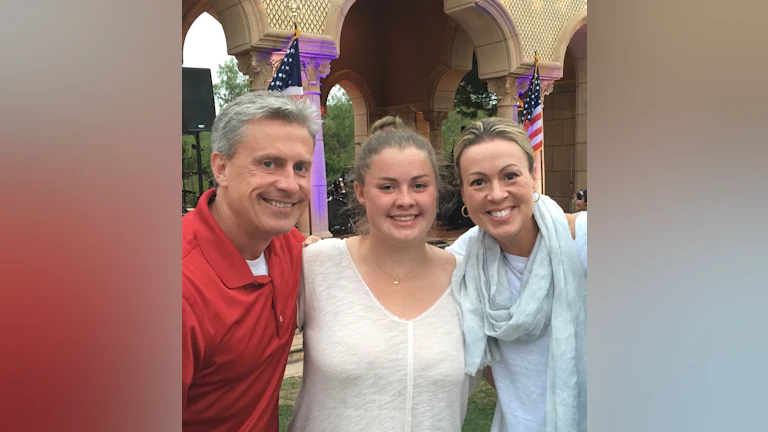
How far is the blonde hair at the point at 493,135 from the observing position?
75.2 inches

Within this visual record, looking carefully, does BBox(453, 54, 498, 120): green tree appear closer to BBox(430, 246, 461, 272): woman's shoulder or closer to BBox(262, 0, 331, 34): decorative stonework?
BBox(262, 0, 331, 34): decorative stonework

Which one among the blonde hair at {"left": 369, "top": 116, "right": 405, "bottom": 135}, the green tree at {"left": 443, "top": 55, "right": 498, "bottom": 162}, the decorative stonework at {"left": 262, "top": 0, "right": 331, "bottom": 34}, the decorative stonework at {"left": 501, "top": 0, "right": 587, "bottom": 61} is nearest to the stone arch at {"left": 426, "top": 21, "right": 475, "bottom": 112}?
the decorative stonework at {"left": 501, "top": 0, "right": 587, "bottom": 61}

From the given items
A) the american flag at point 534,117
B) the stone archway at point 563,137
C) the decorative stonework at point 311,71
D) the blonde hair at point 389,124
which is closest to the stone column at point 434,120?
the stone archway at point 563,137

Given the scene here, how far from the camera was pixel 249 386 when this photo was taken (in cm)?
171

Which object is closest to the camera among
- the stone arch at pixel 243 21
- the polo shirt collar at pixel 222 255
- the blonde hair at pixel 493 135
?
the polo shirt collar at pixel 222 255

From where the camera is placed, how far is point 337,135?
29.1 m

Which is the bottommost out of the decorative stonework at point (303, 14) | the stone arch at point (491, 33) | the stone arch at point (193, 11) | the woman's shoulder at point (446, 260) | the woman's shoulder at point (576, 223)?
the woman's shoulder at point (446, 260)

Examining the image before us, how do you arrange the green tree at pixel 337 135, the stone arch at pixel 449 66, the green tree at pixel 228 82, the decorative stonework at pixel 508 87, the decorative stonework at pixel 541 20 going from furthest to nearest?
1. the green tree at pixel 228 82
2. the green tree at pixel 337 135
3. the stone arch at pixel 449 66
4. the decorative stonework at pixel 508 87
5. the decorative stonework at pixel 541 20

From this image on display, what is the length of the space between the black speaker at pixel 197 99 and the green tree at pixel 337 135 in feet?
50.3

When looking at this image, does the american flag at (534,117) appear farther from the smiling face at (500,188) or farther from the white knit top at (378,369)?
the white knit top at (378,369)

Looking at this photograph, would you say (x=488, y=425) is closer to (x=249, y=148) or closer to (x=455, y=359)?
(x=455, y=359)
